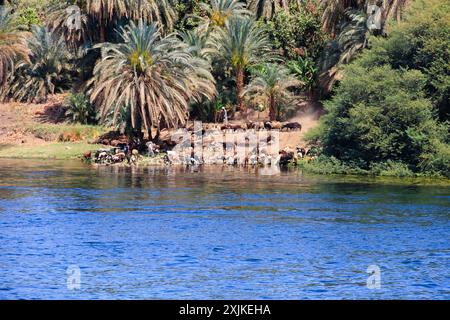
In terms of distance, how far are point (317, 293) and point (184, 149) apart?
141 feet

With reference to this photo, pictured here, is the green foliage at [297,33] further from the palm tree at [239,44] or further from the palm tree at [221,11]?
the palm tree at [239,44]

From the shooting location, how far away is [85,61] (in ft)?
267

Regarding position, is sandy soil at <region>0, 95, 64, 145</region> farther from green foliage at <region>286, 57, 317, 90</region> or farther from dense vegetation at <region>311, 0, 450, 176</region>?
dense vegetation at <region>311, 0, 450, 176</region>

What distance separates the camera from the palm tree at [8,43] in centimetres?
7950

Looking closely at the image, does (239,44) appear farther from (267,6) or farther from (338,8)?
(267,6)

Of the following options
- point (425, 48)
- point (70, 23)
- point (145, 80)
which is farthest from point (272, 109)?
point (70, 23)

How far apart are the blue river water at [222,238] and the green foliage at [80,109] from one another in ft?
75.4

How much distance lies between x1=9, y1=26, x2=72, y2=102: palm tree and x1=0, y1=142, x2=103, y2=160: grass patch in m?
9.69

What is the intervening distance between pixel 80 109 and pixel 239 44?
14.4 m

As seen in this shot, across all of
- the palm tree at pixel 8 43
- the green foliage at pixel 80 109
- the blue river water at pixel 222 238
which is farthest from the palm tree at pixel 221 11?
the blue river water at pixel 222 238

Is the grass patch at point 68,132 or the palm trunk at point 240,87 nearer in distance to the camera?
the palm trunk at point 240,87

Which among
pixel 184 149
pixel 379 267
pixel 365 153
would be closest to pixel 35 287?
pixel 379 267
